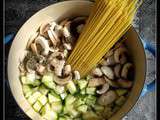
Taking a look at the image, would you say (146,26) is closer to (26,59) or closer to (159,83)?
(159,83)

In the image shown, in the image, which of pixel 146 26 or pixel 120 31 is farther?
pixel 146 26

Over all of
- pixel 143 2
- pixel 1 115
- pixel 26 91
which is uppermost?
pixel 143 2

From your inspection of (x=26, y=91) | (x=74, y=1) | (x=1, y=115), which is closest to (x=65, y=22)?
(x=74, y=1)

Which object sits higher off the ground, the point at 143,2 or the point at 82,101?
the point at 143,2

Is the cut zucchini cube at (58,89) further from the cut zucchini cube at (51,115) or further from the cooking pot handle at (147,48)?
the cooking pot handle at (147,48)

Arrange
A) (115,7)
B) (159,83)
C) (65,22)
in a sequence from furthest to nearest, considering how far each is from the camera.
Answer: (159,83) < (65,22) < (115,7)

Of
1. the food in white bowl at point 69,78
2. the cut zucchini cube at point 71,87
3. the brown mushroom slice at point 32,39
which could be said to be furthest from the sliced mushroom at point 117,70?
the brown mushroom slice at point 32,39

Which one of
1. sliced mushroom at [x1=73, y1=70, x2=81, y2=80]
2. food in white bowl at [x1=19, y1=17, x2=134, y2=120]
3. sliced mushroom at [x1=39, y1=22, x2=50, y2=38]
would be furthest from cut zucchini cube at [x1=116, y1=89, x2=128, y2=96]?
sliced mushroom at [x1=39, y1=22, x2=50, y2=38]
